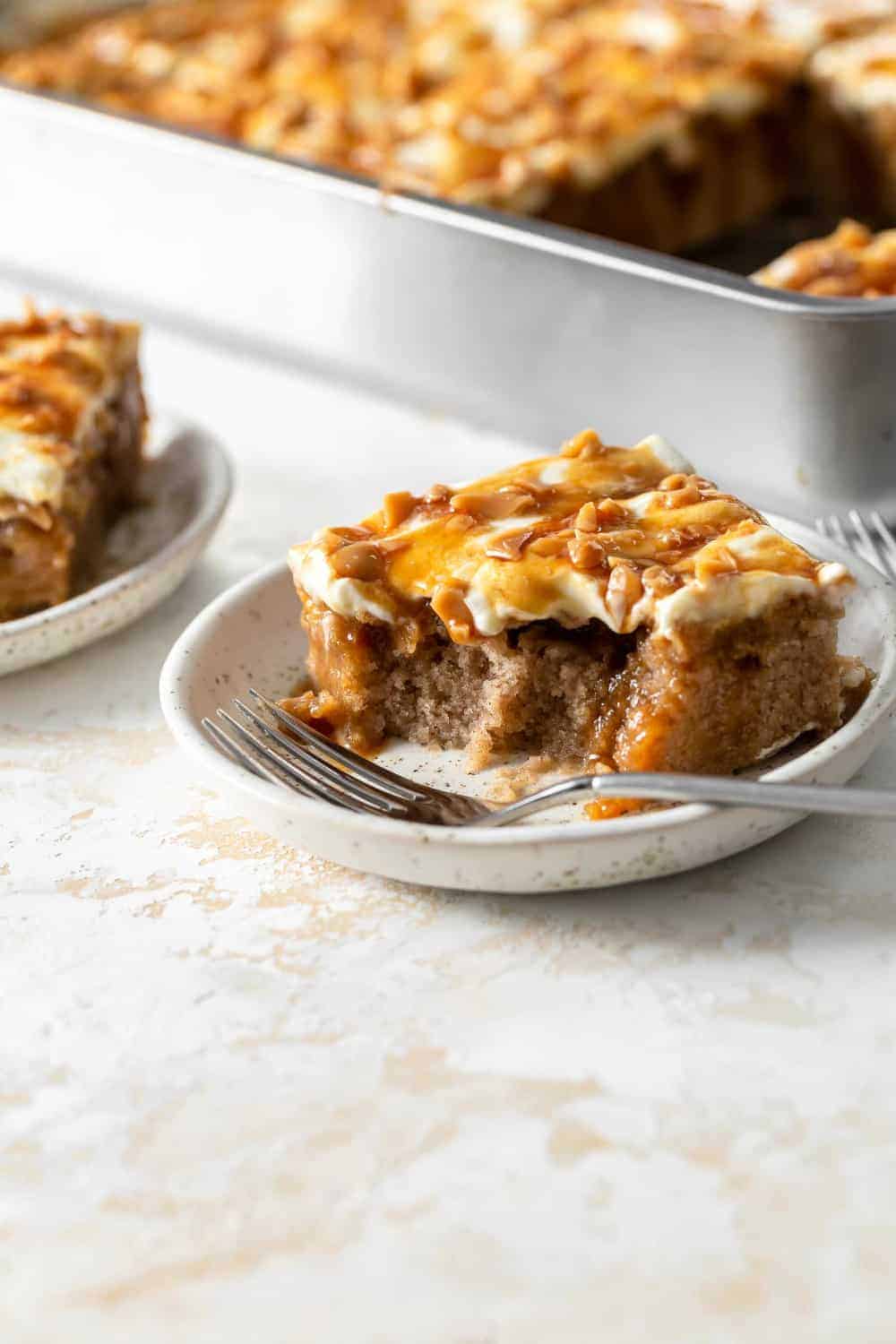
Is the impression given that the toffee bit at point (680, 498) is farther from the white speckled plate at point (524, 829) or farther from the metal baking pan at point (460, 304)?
the metal baking pan at point (460, 304)

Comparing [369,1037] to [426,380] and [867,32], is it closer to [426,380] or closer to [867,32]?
[426,380]

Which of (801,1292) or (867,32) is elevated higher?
(867,32)

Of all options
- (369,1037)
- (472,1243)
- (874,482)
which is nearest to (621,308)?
(874,482)

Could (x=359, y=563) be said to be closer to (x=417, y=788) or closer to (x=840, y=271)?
(x=417, y=788)

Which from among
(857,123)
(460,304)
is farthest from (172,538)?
(857,123)

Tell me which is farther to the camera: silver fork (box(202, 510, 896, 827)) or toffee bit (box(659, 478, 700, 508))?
toffee bit (box(659, 478, 700, 508))

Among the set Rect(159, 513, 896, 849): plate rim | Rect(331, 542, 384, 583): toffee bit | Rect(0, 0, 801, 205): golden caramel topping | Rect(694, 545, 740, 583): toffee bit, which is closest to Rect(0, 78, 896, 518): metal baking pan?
Rect(0, 0, 801, 205): golden caramel topping

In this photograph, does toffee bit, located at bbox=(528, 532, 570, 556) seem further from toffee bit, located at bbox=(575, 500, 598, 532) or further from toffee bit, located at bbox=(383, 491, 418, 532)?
toffee bit, located at bbox=(383, 491, 418, 532)
